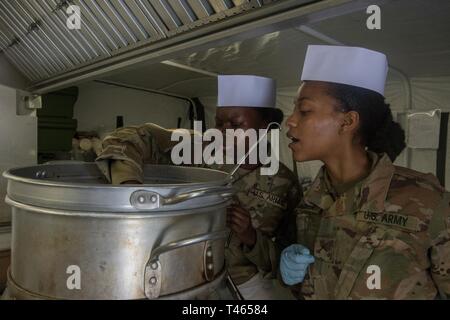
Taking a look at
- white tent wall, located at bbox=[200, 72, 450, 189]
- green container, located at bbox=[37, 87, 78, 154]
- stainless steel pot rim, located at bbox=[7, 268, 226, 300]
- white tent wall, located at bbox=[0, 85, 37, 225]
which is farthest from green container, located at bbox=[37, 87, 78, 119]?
stainless steel pot rim, located at bbox=[7, 268, 226, 300]

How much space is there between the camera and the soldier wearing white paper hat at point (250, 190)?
1.12 meters

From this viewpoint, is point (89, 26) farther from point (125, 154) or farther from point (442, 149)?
point (442, 149)

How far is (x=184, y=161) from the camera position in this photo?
1.26 metres

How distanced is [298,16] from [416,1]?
1.69ft

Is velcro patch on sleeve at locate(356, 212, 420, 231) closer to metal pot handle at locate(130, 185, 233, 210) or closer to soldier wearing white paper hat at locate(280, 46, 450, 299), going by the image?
soldier wearing white paper hat at locate(280, 46, 450, 299)

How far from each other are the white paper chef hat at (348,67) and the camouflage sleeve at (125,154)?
20.0 inches

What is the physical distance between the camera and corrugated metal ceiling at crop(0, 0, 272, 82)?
100 centimetres

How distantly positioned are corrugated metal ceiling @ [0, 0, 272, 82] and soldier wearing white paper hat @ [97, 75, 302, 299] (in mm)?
332

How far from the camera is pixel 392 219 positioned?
853mm
